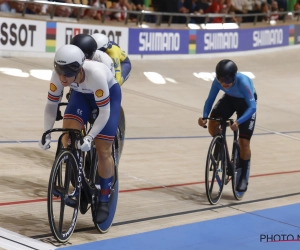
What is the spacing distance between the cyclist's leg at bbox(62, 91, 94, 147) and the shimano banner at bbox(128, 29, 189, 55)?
9.03 meters

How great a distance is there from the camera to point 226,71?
5.42 metres

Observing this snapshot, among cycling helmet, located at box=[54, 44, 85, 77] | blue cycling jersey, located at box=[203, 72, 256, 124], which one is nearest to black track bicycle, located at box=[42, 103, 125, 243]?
cycling helmet, located at box=[54, 44, 85, 77]

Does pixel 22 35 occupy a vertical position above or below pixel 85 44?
below

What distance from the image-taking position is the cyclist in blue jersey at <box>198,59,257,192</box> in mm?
5461

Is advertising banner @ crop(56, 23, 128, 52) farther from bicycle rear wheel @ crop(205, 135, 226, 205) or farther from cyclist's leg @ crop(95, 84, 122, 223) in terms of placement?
cyclist's leg @ crop(95, 84, 122, 223)

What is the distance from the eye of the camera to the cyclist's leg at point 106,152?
4324 mm

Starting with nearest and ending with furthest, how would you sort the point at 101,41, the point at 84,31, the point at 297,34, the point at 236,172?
1. the point at 101,41
2. the point at 236,172
3. the point at 84,31
4. the point at 297,34

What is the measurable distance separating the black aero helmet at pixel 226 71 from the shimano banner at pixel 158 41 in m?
8.04

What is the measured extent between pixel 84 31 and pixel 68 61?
8.53 metres

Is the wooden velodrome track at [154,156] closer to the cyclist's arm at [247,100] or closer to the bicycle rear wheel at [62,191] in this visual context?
the bicycle rear wheel at [62,191]

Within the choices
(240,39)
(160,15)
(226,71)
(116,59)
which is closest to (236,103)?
(226,71)

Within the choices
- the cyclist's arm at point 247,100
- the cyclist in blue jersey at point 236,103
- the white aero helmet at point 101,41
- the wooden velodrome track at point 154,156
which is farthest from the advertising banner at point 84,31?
the cyclist's arm at point 247,100

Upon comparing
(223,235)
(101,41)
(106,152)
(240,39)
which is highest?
(101,41)

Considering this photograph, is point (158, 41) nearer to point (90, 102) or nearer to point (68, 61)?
point (90, 102)
